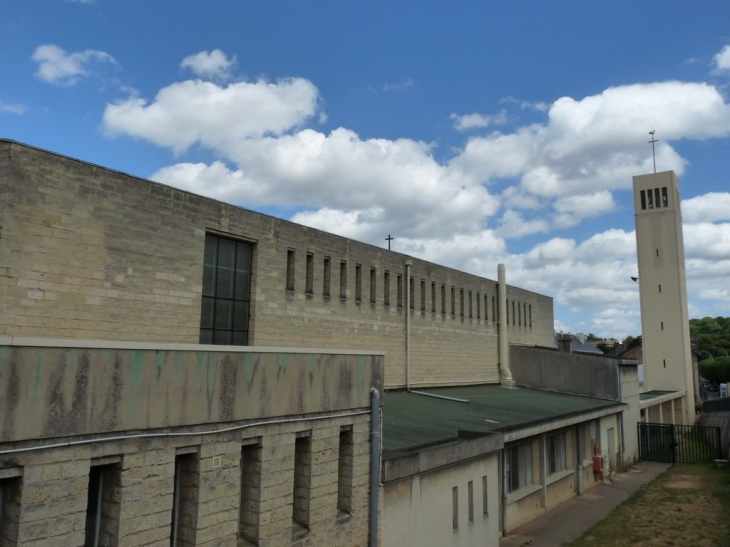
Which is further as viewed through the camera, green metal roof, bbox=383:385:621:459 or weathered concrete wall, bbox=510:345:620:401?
weathered concrete wall, bbox=510:345:620:401

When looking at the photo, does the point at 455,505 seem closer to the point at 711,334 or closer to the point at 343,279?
the point at 343,279

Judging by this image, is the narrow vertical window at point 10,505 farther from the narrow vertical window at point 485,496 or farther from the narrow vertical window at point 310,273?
the narrow vertical window at point 310,273

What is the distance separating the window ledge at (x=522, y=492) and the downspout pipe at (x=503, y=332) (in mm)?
12139

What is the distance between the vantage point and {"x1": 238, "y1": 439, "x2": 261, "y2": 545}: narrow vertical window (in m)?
7.34

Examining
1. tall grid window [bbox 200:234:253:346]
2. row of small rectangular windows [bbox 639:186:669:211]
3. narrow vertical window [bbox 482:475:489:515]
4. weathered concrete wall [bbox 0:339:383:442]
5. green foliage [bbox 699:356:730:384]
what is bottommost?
narrow vertical window [bbox 482:475:489:515]

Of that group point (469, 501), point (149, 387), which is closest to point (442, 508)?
point (469, 501)

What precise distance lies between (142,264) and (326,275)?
6902 millimetres

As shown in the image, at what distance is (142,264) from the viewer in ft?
42.0

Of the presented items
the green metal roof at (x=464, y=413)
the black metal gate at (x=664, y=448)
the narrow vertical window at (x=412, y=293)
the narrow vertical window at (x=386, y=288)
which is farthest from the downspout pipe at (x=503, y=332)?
the narrow vertical window at (x=386, y=288)

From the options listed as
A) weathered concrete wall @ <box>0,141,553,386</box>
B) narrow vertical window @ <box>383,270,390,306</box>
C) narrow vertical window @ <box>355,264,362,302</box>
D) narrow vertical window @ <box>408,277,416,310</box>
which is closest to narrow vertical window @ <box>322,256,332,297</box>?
weathered concrete wall @ <box>0,141,553,386</box>

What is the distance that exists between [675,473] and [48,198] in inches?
1004

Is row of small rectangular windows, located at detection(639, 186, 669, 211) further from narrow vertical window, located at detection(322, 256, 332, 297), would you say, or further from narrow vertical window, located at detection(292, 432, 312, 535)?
narrow vertical window, located at detection(292, 432, 312, 535)

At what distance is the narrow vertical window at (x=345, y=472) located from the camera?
29.1ft

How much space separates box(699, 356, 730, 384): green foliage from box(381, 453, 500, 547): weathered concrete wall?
67292 mm
